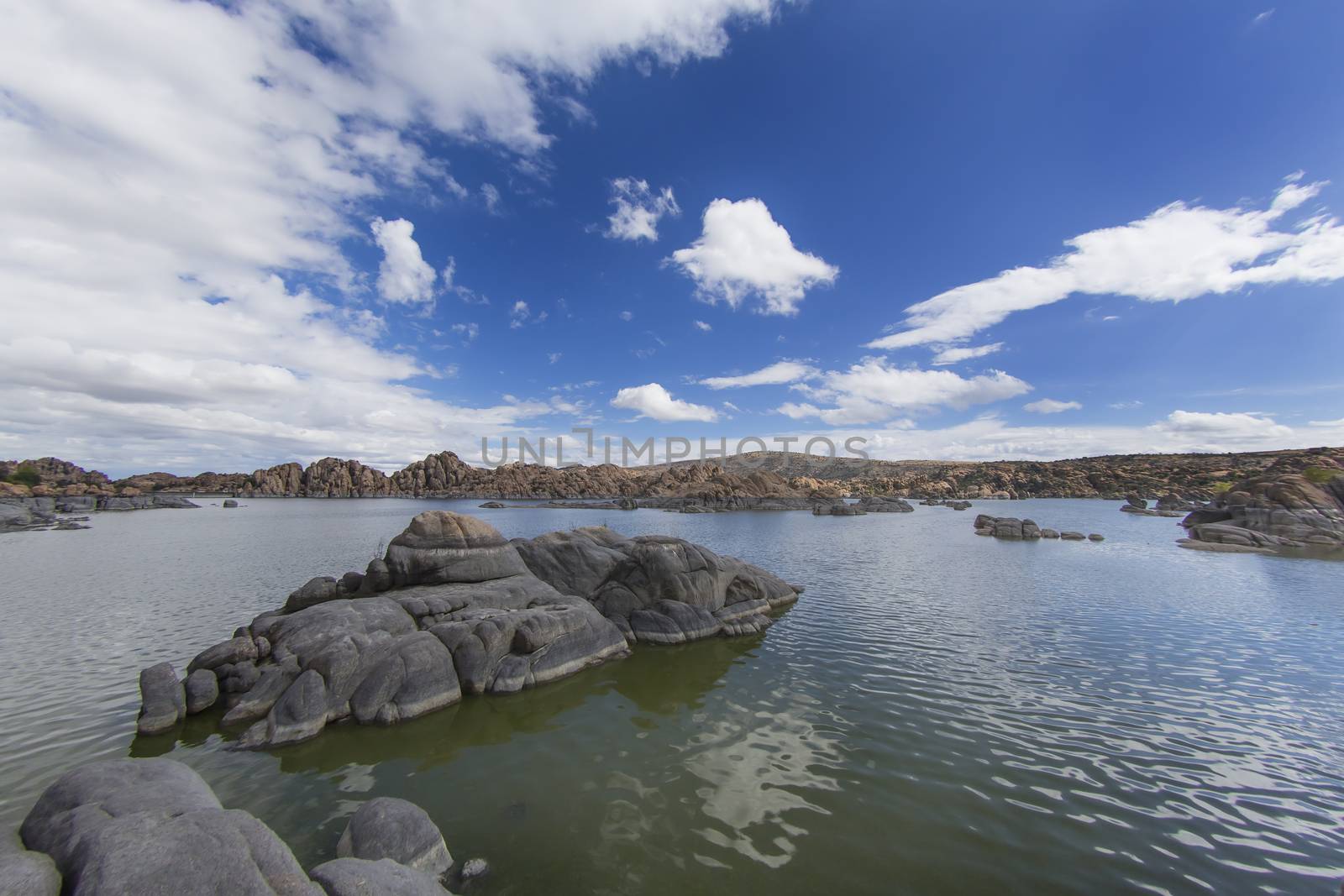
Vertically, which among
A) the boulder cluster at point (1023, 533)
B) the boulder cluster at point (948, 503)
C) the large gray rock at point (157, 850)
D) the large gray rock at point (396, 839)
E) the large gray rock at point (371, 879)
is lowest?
the boulder cluster at point (948, 503)

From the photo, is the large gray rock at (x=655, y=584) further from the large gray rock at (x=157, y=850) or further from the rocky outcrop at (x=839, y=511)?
the rocky outcrop at (x=839, y=511)

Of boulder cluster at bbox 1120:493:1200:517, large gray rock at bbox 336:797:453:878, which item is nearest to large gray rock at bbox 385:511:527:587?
large gray rock at bbox 336:797:453:878

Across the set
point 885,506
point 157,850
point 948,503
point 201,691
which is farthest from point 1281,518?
point 948,503

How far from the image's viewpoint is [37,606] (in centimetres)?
2584

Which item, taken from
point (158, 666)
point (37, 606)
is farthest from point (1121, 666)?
point (37, 606)

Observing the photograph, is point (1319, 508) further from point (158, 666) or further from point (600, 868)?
point (158, 666)

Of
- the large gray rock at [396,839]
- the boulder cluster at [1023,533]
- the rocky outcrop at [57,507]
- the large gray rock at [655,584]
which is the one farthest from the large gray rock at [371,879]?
the rocky outcrop at [57,507]

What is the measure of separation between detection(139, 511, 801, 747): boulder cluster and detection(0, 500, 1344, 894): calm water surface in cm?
95

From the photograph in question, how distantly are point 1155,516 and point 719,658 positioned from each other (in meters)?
117

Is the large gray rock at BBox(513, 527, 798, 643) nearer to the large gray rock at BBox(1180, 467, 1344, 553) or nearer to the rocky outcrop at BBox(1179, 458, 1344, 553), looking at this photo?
the rocky outcrop at BBox(1179, 458, 1344, 553)

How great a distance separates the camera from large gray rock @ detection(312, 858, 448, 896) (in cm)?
610

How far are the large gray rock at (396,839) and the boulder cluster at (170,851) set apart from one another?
2 cm

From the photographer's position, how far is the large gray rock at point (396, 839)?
805 cm

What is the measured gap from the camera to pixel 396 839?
322 inches
